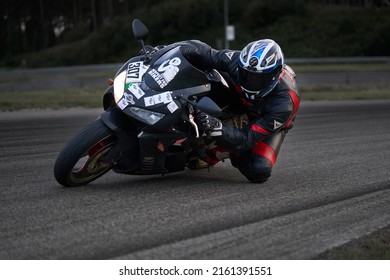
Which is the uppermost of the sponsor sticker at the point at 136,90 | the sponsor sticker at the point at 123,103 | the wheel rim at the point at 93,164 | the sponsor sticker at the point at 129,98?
the sponsor sticker at the point at 136,90

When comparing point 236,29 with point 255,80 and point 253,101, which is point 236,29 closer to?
point 253,101

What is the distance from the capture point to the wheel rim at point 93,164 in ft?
20.3

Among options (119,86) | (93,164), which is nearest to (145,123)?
(119,86)

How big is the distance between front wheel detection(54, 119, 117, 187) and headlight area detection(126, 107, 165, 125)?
0.29 meters

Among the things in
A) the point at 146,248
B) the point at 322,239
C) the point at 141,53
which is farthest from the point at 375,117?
the point at 146,248

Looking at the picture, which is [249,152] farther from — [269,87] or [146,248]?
[146,248]

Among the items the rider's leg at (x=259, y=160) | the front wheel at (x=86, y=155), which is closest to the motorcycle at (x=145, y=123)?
the front wheel at (x=86, y=155)

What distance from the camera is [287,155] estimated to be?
9445mm

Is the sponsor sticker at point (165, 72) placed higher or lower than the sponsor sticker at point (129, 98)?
higher

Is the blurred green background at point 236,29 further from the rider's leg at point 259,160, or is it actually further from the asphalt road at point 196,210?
the rider's leg at point 259,160

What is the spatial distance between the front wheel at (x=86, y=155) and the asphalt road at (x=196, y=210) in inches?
5.3

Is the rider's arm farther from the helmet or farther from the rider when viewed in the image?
the helmet
